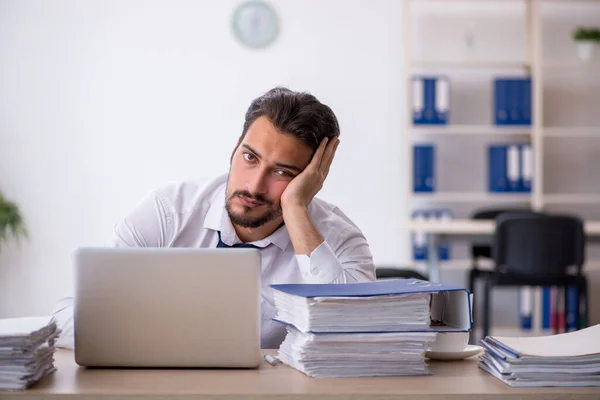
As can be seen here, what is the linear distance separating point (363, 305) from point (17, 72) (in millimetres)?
4750

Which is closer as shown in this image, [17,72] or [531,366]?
[531,366]

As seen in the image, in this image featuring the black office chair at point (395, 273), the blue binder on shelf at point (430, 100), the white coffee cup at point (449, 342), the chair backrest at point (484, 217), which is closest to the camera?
the white coffee cup at point (449, 342)

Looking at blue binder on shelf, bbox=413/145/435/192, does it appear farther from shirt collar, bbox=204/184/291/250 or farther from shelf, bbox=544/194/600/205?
shirt collar, bbox=204/184/291/250

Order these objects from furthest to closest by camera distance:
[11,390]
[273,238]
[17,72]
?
[17,72]
[273,238]
[11,390]

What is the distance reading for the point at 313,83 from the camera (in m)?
5.50

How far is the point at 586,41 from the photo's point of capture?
5.30 m

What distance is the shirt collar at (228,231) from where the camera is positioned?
Result: 1939mm

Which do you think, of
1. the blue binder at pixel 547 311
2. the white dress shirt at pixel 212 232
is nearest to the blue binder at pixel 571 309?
the blue binder at pixel 547 311

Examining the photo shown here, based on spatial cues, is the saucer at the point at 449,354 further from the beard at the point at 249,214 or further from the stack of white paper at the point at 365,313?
the beard at the point at 249,214

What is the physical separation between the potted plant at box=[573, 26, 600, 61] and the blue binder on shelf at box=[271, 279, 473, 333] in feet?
14.2

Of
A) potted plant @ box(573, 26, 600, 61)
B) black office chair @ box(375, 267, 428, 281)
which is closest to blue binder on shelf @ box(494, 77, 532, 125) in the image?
potted plant @ box(573, 26, 600, 61)

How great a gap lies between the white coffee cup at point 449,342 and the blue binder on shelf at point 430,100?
12.8 feet

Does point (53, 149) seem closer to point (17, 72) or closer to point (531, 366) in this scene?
point (17, 72)

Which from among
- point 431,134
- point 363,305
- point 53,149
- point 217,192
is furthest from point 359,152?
point 363,305
